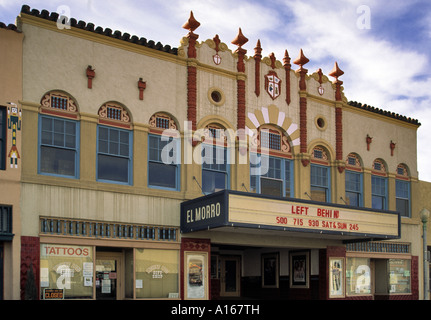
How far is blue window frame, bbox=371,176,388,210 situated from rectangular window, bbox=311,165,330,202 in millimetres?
2911

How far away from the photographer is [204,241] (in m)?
20.1

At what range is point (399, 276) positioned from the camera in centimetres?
2642

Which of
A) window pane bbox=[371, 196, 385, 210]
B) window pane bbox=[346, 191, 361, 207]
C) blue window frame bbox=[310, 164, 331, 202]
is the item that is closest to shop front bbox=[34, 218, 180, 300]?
blue window frame bbox=[310, 164, 331, 202]

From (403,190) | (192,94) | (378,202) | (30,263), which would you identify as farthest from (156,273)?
(403,190)

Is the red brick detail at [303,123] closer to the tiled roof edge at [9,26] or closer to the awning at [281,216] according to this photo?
the awning at [281,216]

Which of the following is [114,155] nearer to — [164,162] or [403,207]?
[164,162]

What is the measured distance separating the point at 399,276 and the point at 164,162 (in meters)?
13.0

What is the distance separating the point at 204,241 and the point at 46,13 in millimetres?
9006

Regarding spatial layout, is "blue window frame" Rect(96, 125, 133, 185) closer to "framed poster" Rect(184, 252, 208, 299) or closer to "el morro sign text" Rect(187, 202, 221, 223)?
"el morro sign text" Rect(187, 202, 221, 223)

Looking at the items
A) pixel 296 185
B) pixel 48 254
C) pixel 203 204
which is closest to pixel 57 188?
pixel 48 254

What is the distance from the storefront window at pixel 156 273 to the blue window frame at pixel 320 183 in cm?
710

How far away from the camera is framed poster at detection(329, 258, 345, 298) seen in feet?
76.5

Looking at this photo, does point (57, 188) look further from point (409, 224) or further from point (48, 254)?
point (409, 224)

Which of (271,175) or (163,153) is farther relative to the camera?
(271,175)
